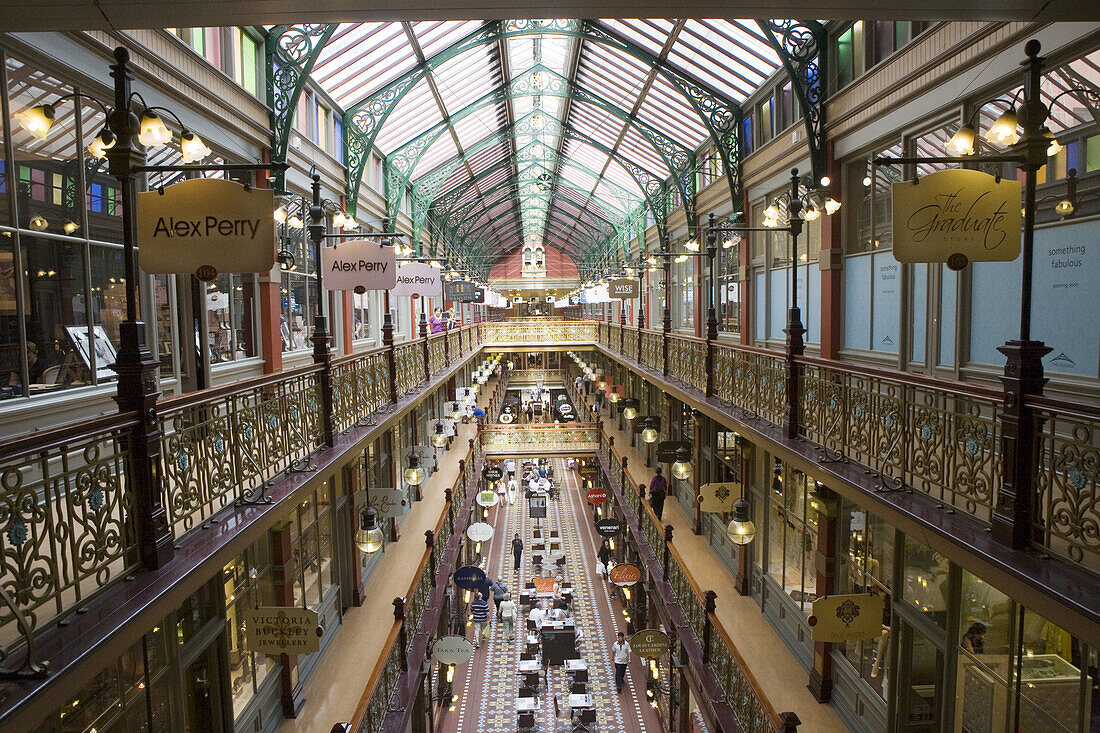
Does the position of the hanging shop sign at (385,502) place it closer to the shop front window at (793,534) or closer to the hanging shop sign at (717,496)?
the hanging shop sign at (717,496)

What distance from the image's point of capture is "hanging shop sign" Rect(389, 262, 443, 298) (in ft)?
50.5

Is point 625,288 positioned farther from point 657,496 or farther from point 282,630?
point 282,630

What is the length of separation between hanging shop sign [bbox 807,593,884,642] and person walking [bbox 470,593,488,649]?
14.4m

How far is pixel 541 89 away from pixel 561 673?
60.5ft

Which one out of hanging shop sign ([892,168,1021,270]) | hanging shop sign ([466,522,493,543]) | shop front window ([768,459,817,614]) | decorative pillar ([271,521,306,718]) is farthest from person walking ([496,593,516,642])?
hanging shop sign ([892,168,1021,270])

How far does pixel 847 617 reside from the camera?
7.54m

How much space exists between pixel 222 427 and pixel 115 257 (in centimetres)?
304

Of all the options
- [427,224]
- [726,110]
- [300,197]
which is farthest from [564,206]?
[300,197]

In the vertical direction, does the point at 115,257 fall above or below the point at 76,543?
above

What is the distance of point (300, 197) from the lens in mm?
13375

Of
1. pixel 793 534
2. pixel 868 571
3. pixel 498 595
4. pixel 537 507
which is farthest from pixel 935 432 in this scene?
pixel 537 507

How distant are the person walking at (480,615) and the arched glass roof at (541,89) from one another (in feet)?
46.2

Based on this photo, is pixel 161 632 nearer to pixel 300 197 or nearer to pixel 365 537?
pixel 365 537

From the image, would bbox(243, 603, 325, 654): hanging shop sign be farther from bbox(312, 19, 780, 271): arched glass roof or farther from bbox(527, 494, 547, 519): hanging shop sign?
bbox(527, 494, 547, 519): hanging shop sign
